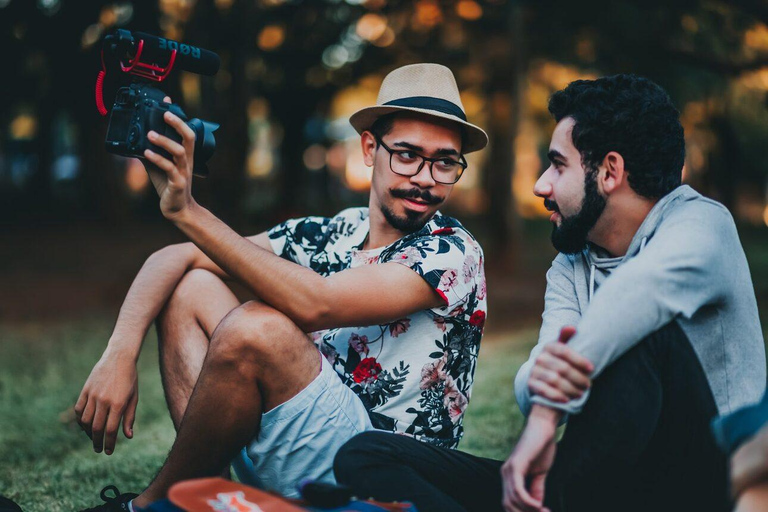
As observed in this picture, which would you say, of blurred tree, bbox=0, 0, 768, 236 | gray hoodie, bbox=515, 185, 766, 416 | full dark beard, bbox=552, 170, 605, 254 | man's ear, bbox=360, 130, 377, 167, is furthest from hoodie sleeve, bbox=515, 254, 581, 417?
blurred tree, bbox=0, 0, 768, 236

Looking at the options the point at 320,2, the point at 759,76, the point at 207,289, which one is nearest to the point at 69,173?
the point at 320,2

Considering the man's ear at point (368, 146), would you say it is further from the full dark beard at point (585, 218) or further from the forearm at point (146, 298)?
the full dark beard at point (585, 218)

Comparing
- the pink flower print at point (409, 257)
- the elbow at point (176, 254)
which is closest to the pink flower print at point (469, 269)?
the pink flower print at point (409, 257)

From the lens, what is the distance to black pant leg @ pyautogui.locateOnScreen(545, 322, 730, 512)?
2145mm

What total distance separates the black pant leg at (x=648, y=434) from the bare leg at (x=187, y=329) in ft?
4.60

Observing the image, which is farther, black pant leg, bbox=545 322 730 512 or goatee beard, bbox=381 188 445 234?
goatee beard, bbox=381 188 445 234

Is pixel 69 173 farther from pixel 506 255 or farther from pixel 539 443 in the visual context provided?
pixel 539 443

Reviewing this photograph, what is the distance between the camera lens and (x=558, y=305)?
2664 millimetres

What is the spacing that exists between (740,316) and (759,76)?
9587 mm

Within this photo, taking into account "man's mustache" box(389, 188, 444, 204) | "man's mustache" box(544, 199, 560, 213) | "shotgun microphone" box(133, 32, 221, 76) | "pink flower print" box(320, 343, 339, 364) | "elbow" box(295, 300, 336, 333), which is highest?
"shotgun microphone" box(133, 32, 221, 76)

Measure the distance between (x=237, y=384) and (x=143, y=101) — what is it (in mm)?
923

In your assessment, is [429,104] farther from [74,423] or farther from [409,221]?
[74,423]

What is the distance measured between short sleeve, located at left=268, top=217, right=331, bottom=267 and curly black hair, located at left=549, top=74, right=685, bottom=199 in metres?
1.22

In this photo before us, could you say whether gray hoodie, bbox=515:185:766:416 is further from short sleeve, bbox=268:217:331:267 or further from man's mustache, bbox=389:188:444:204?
short sleeve, bbox=268:217:331:267
